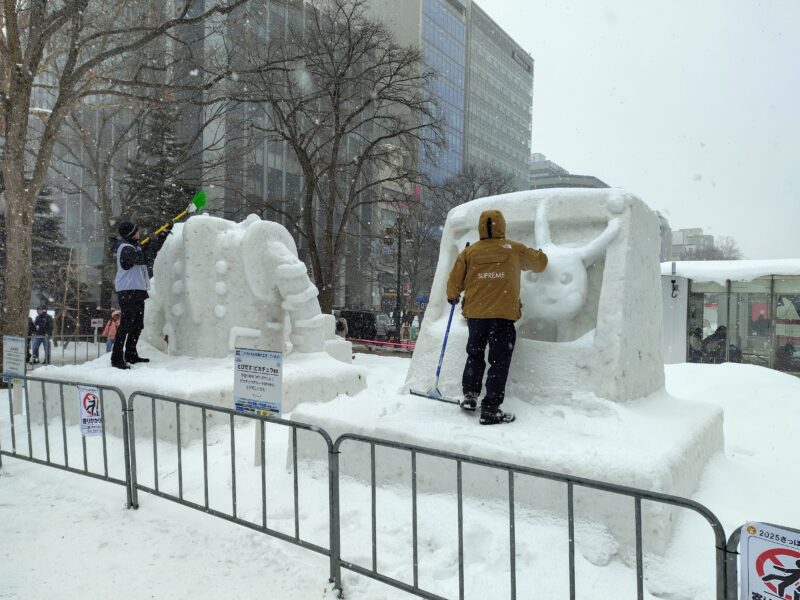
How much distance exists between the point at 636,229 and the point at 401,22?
53242mm

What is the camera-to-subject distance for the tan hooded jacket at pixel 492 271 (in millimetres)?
3896

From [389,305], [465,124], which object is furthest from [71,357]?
[465,124]

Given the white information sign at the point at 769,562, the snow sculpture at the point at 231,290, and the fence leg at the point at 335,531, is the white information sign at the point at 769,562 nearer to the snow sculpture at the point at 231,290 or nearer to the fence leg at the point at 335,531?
the fence leg at the point at 335,531

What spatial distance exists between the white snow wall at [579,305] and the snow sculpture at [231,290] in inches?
102

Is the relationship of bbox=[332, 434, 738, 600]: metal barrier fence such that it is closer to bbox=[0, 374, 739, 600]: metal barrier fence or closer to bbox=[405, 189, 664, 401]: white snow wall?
bbox=[0, 374, 739, 600]: metal barrier fence

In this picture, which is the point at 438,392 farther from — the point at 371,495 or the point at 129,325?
the point at 129,325

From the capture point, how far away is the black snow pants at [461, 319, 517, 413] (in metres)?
3.92

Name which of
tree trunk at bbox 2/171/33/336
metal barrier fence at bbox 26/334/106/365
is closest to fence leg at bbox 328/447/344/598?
tree trunk at bbox 2/171/33/336

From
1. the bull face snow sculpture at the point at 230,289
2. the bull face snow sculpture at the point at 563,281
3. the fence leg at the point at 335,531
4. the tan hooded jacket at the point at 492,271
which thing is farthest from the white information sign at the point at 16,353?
the bull face snow sculpture at the point at 563,281

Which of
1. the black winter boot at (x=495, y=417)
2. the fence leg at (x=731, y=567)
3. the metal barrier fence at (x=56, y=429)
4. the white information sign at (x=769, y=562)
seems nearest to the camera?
the white information sign at (x=769, y=562)

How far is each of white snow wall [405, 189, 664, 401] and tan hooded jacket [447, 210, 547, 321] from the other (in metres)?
0.34

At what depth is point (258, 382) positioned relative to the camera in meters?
4.16

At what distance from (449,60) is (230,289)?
214 ft

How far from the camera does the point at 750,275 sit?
484 inches
